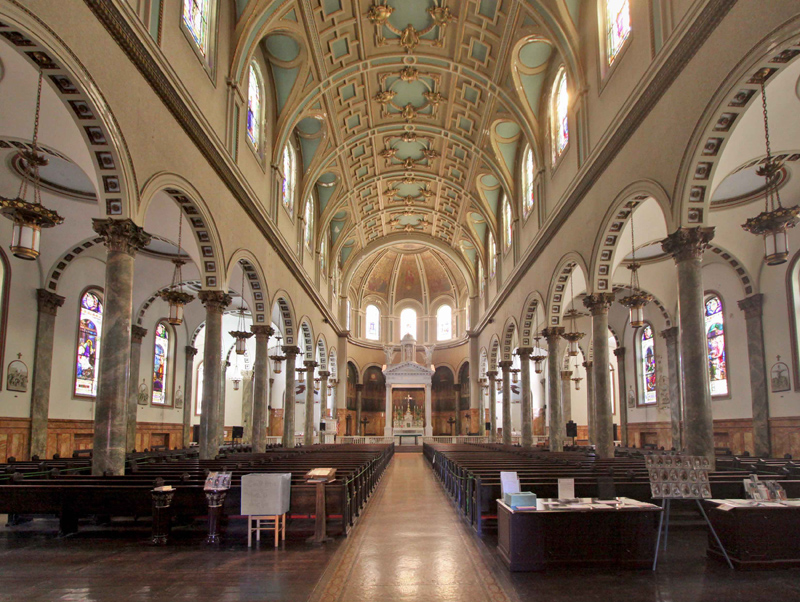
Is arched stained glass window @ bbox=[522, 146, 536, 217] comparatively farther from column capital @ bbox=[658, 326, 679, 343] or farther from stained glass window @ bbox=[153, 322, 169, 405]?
stained glass window @ bbox=[153, 322, 169, 405]

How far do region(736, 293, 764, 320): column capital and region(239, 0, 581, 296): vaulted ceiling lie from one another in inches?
338

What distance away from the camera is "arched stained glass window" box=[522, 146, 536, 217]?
79.3 ft

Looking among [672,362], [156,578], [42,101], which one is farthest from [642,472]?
[672,362]

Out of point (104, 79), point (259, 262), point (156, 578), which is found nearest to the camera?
point (156, 578)

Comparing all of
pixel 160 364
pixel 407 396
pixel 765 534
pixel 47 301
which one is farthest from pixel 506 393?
pixel 765 534

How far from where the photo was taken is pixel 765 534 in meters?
6.61

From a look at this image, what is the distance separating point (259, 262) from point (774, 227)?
585 inches

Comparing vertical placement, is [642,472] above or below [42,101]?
below

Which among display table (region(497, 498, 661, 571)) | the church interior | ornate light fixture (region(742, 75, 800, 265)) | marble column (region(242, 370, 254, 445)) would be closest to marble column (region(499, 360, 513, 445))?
the church interior

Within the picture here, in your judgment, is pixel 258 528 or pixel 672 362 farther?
pixel 672 362

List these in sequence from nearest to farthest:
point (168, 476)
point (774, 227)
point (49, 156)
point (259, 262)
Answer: point (774, 227) < point (168, 476) < point (49, 156) < point (259, 262)

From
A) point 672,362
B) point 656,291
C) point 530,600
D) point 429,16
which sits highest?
point 429,16

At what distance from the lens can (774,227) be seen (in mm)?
8828

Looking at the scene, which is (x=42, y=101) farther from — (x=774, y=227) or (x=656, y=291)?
(x=656, y=291)
